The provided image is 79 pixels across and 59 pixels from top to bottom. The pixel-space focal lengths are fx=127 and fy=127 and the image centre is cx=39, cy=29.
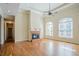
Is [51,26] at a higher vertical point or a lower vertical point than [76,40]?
higher

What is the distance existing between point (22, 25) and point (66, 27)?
159 inches

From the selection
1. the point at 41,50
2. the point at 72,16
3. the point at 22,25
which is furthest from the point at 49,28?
the point at 41,50

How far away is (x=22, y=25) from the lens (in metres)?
11.5

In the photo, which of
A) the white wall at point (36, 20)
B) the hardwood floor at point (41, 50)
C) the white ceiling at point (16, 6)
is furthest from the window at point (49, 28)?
the hardwood floor at point (41, 50)

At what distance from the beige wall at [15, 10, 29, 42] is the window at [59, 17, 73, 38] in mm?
3234

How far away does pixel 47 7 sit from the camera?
989 cm

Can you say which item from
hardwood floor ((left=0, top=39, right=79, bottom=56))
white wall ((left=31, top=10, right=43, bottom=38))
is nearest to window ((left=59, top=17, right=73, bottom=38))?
hardwood floor ((left=0, top=39, right=79, bottom=56))

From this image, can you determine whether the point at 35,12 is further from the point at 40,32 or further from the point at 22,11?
the point at 40,32

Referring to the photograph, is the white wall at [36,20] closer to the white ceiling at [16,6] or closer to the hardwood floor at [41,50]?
the white ceiling at [16,6]

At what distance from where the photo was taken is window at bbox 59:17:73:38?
363 inches

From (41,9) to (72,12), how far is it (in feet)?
8.71

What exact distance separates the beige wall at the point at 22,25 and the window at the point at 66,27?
3.23 meters

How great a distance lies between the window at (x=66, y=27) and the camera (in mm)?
9230

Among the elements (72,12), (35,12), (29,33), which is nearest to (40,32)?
(29,33)
